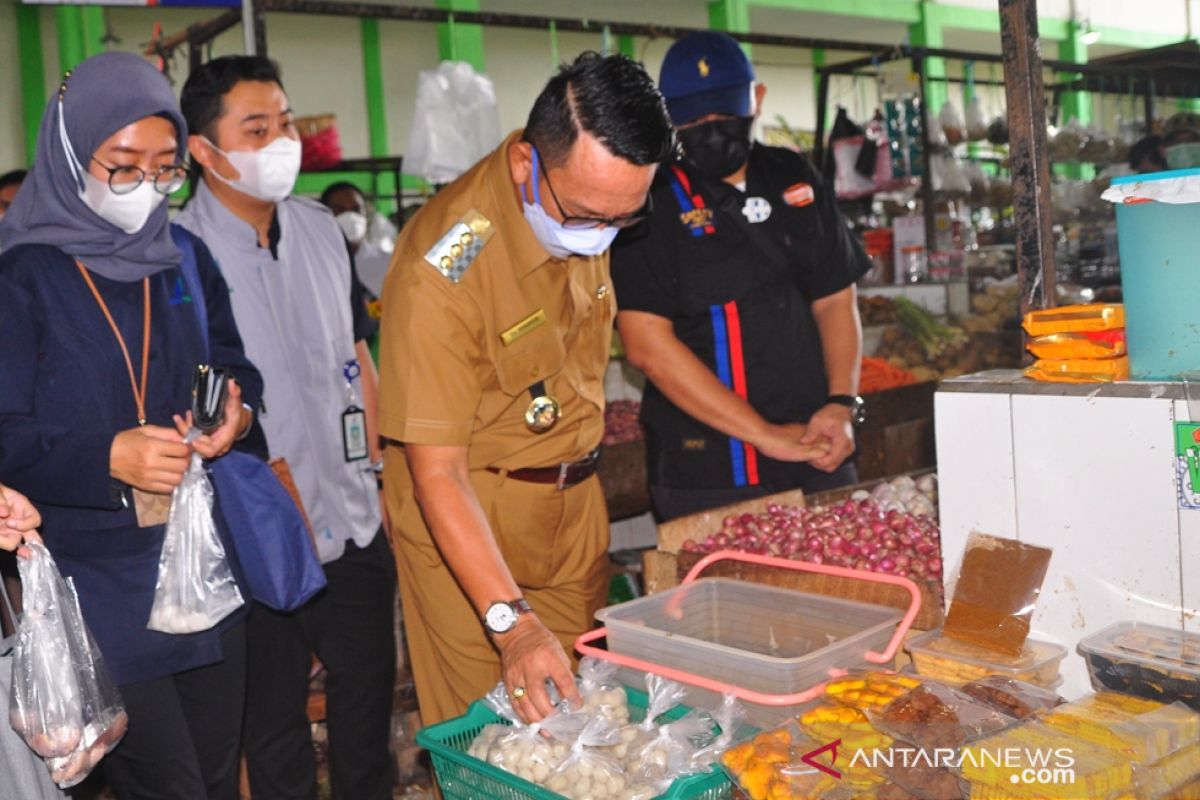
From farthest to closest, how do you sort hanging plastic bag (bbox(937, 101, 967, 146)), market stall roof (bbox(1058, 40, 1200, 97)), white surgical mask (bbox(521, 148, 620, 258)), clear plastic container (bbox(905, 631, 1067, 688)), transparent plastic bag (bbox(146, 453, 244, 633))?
hanging plastic bag (bbox(937, 101, 967, 146)) → market stall roof (bbox(1058, 40, 1200, 97)) → white surgical mask (bbox(521, 148, 620, 258)) → transparent plastic bag (bbox(146, 453, 244, 633)) → clear plastic container (bbox(905, 631, 1067, 688))

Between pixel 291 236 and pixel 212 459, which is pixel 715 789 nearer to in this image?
pixel 212 459

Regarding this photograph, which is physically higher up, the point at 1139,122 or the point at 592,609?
the point at 1139,122

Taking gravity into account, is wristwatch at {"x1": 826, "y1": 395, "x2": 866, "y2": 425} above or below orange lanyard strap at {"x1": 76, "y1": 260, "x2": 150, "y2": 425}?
below

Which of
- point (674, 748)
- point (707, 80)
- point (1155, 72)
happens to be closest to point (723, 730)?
point (674, 748)

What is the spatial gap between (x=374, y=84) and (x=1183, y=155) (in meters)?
9.34

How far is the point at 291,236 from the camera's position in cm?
307

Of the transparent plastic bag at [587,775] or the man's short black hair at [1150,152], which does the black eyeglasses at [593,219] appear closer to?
the transparent plastic bag at [587,775]

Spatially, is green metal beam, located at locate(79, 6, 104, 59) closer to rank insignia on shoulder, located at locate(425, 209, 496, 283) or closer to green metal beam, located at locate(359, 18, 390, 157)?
green metal beam, located at locate(359, 18, 390, 157)

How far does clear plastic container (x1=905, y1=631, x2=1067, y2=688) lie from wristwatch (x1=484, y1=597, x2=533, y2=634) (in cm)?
64

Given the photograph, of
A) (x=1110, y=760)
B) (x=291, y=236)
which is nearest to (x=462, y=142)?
(x=291, y=236)

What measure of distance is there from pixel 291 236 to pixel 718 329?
1189 millimetres

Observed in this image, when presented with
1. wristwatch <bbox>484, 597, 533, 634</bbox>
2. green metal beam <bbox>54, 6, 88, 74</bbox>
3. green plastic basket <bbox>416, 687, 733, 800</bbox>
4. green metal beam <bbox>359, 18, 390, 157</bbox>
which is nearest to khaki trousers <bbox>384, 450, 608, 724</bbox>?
wristwatch <bbox>484, 597, 533, 634</bbox>

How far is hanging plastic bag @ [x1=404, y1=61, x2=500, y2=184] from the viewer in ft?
16.0

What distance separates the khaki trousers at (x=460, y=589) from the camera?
250cm
